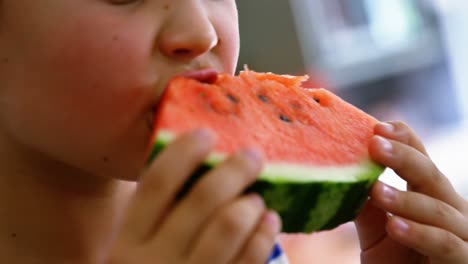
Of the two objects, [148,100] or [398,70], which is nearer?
[148,100]

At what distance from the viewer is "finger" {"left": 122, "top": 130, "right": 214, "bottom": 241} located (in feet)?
2.00

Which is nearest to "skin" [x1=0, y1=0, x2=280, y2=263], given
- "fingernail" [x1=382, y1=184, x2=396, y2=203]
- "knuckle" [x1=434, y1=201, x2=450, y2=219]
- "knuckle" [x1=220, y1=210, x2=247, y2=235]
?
"knuckle" [x1=220, y1=210, x2=247, y2=235]

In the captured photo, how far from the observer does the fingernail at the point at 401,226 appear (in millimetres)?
837

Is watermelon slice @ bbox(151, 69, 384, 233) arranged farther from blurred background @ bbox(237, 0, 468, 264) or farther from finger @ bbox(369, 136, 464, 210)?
blurred background @ bbox(237, 0, 468, 264)

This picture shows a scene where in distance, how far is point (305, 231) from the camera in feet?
2.50

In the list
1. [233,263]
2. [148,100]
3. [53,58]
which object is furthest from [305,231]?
[53,58]

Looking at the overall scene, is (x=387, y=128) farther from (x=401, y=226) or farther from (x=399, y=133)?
(x=401, y=226)

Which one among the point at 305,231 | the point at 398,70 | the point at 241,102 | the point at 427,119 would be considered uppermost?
the point at 241,102

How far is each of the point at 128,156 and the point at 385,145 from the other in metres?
0.37

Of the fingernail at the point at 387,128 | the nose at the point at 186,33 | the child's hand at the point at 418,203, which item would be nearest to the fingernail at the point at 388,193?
the child's hand at the point at 418,203

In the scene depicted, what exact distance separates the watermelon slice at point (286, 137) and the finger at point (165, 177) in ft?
0.09

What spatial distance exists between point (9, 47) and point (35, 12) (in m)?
0.07

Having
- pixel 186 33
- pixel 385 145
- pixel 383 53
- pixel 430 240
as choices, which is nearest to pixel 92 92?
pixel 186 33

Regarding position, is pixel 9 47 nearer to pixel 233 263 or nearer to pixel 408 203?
pixel 233 263
